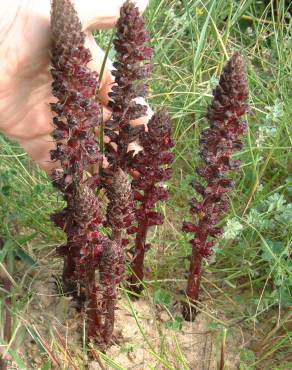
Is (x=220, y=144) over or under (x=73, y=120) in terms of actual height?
under

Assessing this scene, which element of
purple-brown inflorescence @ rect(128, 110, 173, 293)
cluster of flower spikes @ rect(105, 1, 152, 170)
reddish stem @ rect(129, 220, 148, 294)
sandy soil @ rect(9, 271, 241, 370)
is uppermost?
cluster of flower spikes @ rect(105, 1, 152, 170)

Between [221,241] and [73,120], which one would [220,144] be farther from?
[221,241]

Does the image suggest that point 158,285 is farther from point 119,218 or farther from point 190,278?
point 119,218

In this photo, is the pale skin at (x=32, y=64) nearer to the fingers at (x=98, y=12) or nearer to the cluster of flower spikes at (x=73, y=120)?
the fingers at (x=98, y=12)

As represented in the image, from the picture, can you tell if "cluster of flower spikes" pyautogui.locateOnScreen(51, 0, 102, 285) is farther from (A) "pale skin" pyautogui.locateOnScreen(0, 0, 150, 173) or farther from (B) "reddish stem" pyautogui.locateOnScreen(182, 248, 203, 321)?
(B) "reddish stem" pyautogui.locateOnScreen(182, 248, 203, 321)

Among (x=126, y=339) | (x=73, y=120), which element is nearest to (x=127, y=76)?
(x=73, y=120)

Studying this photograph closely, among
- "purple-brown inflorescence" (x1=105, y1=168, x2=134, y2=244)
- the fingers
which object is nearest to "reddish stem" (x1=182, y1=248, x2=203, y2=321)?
"purple-brown inflorescence" (x1=105, y1=168, x2=134, y2=244)

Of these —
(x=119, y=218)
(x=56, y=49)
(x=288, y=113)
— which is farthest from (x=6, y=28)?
(x=288, y=113)
